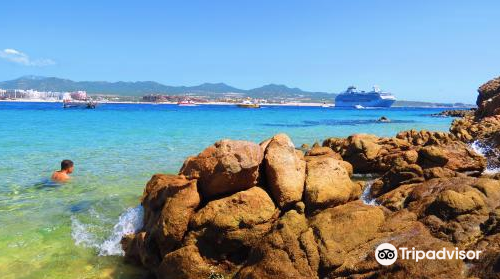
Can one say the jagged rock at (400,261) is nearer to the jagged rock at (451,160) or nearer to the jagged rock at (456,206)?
the jagged rock at (456,206)

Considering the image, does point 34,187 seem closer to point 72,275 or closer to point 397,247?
point 72,275

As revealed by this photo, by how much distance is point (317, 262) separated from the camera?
623 centimetres

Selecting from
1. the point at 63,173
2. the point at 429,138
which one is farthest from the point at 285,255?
the point at 429,138

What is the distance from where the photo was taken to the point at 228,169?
7.58 meters

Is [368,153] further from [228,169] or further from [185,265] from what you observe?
[185,265]

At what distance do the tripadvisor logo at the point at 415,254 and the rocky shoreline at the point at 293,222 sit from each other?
3.5 inches

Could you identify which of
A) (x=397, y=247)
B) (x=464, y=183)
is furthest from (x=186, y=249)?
(x=464, y=183)

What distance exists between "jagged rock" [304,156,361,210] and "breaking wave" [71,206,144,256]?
13.9ft

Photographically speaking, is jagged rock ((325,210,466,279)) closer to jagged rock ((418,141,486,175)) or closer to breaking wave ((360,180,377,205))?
breaking wave ((360,180,377,205))

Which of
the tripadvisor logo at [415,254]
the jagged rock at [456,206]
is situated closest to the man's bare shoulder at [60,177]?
the jagged rock at [456,206]

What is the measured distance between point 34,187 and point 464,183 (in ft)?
44.1

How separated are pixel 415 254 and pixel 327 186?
2382 millimetres

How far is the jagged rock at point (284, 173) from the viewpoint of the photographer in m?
7.73

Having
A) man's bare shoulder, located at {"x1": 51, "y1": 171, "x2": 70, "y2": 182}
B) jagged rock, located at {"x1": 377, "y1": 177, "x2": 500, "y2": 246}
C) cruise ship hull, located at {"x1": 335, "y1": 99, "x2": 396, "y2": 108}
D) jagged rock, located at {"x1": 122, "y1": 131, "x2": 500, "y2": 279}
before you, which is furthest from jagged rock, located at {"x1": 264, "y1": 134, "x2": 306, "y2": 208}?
cruise ship hull, located at {"x1": 335, "y1": 99, "x2": 396, "y2": 108}
